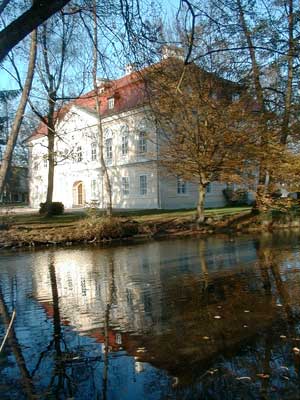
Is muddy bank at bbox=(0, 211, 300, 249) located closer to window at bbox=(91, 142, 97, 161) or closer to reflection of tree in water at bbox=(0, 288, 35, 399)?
reflection of tree in water at bbox=(0, 288, 35, 399)

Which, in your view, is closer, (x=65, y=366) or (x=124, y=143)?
(x=65, y=366)

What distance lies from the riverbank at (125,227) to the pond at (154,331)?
22.0 feet

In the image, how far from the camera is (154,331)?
656cm

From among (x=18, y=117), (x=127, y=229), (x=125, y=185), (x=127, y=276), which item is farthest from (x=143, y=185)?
(x=127, y=276)

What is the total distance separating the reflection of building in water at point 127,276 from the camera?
746cm

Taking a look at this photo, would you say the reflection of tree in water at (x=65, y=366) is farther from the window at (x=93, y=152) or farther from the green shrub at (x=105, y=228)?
the window at (x=93, y=152)

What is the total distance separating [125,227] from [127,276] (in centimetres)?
1011

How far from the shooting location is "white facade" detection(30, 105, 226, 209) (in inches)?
1390

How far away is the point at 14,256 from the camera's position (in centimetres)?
1662

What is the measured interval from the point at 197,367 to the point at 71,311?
11.5 feet

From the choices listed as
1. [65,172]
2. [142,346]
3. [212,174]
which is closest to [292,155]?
[212,174]

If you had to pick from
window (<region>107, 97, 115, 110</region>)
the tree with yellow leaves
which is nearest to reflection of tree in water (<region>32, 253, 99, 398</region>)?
the tree with yellow leaves

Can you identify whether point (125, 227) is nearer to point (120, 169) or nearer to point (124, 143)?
point (120, 169)

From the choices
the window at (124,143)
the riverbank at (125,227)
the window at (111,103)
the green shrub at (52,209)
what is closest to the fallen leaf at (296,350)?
the riverbank at (125,227)
